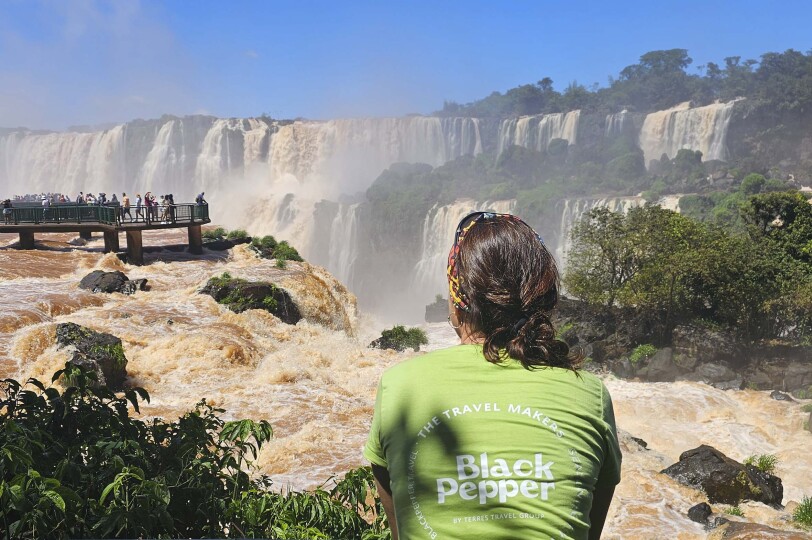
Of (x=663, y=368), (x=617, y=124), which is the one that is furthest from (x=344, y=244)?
(x=617, y=124)

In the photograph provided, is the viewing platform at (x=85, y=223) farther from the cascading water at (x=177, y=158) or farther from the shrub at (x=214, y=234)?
the cascading water at (x=177, y=158)

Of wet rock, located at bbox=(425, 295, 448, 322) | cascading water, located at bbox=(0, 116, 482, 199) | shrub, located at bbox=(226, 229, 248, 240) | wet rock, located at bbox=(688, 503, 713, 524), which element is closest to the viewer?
wet rock, located at bbox=(688, 503, 713, 524)

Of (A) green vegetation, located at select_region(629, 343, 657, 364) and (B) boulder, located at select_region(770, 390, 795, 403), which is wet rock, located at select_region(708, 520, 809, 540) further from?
(A) green vegetation, located at select_region(629, 343, 657, 364)

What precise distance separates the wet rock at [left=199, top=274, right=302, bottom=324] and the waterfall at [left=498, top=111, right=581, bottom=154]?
49.3 meters

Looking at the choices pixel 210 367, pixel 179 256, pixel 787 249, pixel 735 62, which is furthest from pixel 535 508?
pixel 735 62

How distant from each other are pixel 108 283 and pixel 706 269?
16.9 meters

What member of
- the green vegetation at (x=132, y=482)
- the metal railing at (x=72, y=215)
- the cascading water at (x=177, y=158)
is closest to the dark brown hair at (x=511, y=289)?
the green vegetation at (x=132, y=482)

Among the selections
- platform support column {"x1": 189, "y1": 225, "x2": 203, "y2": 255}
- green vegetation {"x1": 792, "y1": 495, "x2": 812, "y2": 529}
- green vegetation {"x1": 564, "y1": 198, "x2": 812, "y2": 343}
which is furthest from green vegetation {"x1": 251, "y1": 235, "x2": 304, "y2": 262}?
green vegetation {"x1": 792, "y1": 495, "x2": 812, "y2": 529}

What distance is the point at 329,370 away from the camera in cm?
1536

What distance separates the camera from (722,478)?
11516 millimetres

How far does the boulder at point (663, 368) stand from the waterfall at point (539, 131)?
45.3 metres

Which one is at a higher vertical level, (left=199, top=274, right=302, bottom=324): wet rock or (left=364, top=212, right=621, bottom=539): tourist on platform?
(left=364, top=212, right=621, bottom=539): tourist on platform

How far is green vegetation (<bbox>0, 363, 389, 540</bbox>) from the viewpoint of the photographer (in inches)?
113

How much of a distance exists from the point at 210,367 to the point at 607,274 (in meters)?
15.5
